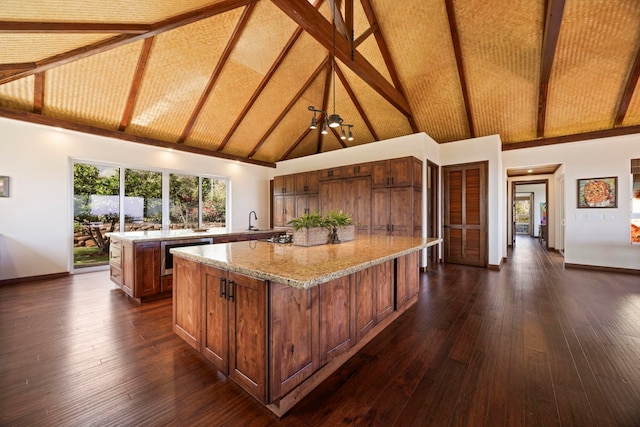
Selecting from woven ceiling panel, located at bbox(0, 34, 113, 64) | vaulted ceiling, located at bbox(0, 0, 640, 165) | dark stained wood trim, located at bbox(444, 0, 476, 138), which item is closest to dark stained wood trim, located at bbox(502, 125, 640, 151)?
vaulted ceiling, located at bbox(0, 0, 640, 165)

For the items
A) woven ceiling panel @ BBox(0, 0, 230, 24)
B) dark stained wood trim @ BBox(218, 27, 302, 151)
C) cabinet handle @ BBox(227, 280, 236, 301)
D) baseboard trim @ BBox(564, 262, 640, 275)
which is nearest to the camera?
cabinet handle @ BBox(227, 280, 236, 301)

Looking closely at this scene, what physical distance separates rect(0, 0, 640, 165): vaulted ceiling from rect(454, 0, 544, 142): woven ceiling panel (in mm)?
21

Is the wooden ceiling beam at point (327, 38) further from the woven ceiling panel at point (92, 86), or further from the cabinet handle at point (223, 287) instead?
the cabinet handle at point (223, 287)

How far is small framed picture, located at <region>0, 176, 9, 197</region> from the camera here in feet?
14.7

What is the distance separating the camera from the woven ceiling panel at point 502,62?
4043mm

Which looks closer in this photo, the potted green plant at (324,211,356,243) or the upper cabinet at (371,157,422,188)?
the potted green plant at (324,211,356,243)

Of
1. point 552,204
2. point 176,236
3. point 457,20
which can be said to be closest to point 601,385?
point 176,236

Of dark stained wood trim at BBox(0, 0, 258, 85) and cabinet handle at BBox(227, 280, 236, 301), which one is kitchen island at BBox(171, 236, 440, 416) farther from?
dark stained wood trim at BBox(0, 0, 258, 85)

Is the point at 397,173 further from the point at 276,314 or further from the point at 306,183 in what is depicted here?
the point at 276,314

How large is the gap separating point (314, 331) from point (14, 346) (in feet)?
9.50

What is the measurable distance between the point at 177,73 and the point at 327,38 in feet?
10.1

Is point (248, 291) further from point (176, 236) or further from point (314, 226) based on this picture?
point (176, 236)

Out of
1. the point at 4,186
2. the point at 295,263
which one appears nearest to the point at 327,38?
the point at 295,263

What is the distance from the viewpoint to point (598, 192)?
5473 millimetres
